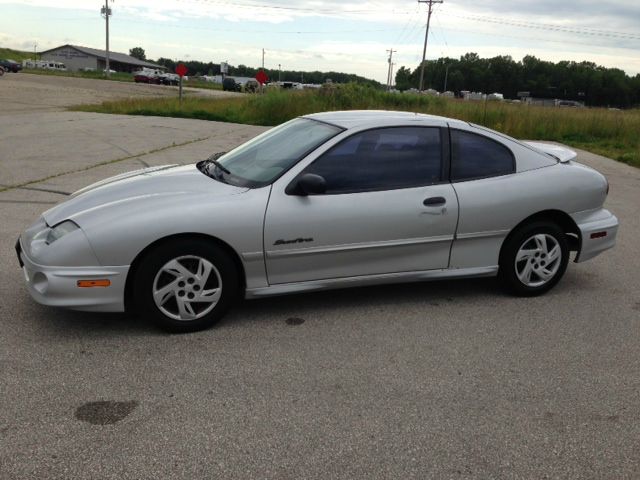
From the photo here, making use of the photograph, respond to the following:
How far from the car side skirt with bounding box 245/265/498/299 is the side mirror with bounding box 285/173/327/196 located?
25.7 inches

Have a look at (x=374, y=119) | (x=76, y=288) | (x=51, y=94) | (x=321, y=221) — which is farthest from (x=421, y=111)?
(x=51, y=94)

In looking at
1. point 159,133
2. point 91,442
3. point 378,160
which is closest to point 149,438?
point 91,442

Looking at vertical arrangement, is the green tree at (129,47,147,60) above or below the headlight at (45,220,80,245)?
above

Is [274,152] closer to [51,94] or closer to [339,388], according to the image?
[339,388]

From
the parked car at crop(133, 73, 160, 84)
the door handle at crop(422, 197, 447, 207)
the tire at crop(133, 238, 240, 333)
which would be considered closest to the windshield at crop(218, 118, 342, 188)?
the tire at crop(133, 238, 240, 333)

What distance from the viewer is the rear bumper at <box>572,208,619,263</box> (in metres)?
4.93

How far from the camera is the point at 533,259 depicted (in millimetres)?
4777

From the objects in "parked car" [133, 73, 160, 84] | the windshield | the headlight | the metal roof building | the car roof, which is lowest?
the headlight

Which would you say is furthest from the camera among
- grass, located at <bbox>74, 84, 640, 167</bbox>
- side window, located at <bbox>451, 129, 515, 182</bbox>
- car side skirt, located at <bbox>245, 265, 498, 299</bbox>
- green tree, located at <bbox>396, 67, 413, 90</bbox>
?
green tree, located at <bbox>396, 67, 413, 90</bbox>

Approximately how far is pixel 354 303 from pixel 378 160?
1135 millimetres

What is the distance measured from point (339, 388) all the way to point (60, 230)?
2.06 metres

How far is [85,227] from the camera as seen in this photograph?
146 inches

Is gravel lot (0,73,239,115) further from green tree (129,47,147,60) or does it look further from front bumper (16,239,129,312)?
green tree (129,47,147,60)

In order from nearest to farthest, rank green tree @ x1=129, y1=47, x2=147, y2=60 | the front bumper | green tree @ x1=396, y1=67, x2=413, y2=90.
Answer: the front bumper
green tree @ x1=396, y1=67, x2=413, y2=90
green tree @ x1=129, y1=47, x2=147, y2=60
